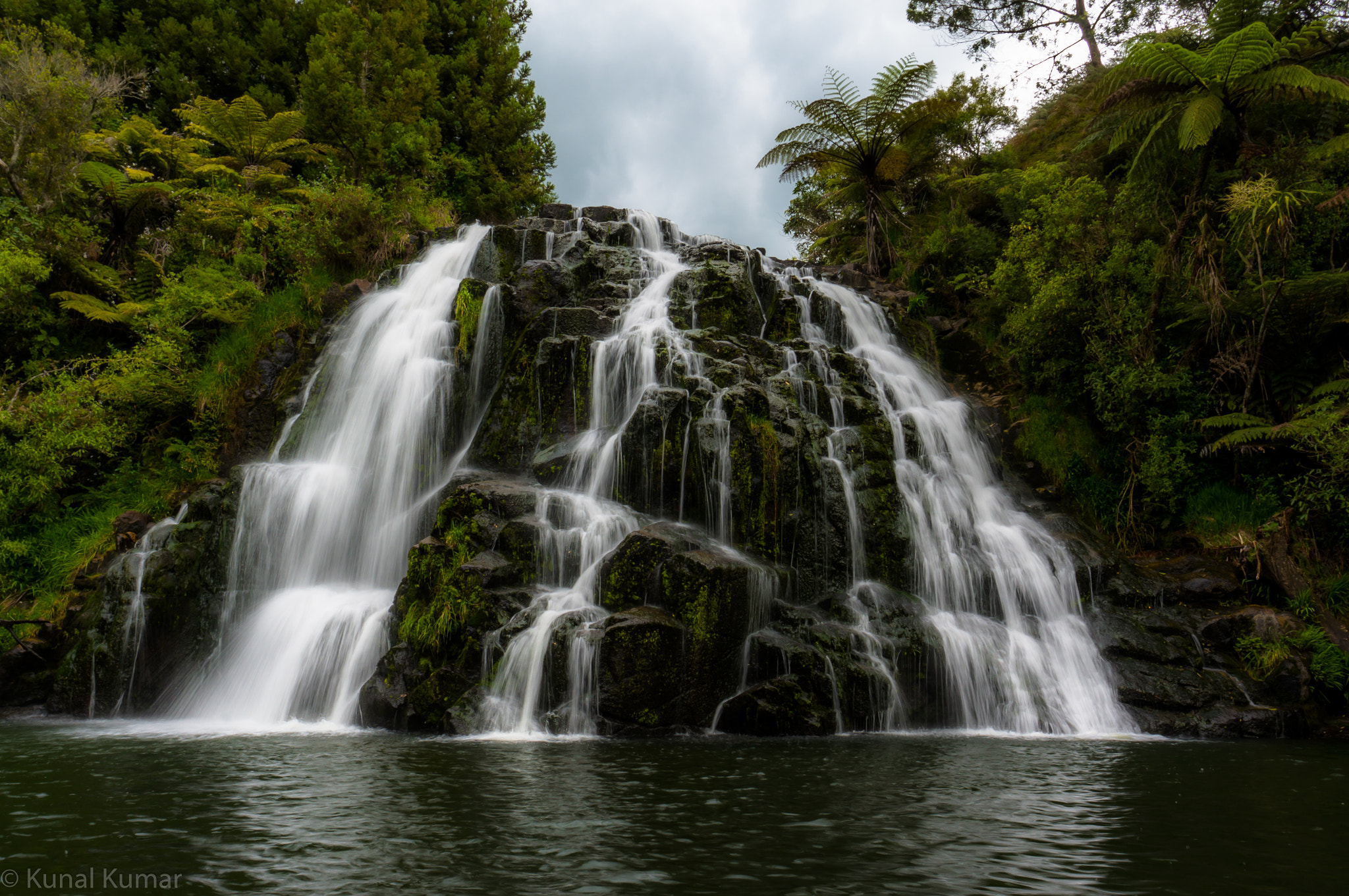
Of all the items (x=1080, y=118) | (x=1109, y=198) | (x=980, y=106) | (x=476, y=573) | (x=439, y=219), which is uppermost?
(x=980, y=106)

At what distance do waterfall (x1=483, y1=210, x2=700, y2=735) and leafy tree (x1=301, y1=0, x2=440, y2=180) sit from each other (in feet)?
37.4

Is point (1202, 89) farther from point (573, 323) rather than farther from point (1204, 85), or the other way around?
point (573, 323)

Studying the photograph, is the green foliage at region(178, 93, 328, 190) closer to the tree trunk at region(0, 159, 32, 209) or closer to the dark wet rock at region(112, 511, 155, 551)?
the tree trunk at region(0, 159, 32, 209)

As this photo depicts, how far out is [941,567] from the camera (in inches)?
407

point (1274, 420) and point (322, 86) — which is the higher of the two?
point (322, 86)

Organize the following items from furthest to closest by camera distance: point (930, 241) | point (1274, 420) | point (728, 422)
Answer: point (930, 241) < point (1274, 420) < point (728, 422)

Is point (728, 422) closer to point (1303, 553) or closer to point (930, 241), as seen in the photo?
point (1303, 553)

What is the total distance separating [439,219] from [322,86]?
5247mm

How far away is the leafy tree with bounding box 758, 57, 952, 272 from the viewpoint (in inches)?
707

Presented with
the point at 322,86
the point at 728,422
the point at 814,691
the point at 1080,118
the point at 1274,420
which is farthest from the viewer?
the point at 322,86

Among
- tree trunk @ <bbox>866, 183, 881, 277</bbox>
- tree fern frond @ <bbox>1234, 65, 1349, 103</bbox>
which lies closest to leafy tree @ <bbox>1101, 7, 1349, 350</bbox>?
tree fern frond @ <bbox>1234, 65, 1349, 103</bbox>

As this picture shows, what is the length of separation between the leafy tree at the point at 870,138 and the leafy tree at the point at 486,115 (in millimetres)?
9350

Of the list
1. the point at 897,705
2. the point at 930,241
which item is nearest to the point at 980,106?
the point at 930,241

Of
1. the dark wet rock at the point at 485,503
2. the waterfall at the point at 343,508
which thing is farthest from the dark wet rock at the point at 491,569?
the waterfall at the point at 343,508
